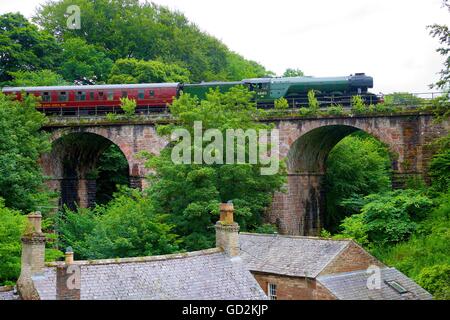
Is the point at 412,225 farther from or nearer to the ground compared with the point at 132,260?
nearer to the ground

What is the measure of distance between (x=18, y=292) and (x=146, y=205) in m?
12.3

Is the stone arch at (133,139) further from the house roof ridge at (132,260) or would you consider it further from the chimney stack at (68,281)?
the chimney stack at (68,281)

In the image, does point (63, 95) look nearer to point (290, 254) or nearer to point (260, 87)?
point (260, 87)

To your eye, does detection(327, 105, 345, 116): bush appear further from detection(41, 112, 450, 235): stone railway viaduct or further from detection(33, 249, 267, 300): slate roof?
detection(33, 249, 267, 300): slate roof

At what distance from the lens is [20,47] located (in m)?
55.2

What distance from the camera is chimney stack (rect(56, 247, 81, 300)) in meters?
18.2

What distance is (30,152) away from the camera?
123 ft

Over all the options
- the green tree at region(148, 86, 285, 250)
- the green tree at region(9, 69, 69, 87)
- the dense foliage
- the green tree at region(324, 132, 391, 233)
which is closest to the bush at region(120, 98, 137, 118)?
the green tree at region(148, 86, 285, 250)

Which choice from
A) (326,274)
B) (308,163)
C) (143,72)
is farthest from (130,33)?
(326,274)

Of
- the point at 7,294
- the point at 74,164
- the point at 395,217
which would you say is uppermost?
the point at 74,164

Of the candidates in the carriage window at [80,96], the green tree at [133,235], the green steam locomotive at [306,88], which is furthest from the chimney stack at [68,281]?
the carriage window at [80,96]

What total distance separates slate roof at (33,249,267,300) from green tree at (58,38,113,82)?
40.9m

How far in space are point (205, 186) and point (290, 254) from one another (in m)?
7.79
